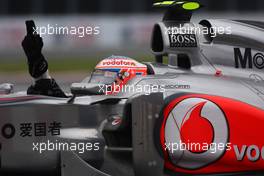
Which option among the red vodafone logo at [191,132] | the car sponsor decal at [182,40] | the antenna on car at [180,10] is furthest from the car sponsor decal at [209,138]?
the antenna on car at [180,10]

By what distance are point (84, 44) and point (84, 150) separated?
51.5ft

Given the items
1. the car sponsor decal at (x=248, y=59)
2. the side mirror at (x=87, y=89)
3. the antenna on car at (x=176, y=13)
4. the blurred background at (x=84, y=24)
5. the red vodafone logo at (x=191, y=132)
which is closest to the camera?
the red vodafone logo at (x=191, y=132)

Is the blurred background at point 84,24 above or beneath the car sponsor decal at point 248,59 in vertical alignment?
beneath

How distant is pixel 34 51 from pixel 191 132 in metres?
1.69

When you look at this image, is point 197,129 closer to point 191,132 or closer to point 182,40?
point 191,132

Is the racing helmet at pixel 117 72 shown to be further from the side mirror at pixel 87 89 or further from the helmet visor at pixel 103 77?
the side mirror at pixel 87 89

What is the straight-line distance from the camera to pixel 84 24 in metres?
20.0

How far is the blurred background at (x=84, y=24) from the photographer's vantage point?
19859mm

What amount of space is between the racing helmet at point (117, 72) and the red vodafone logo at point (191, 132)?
Answer: 29.3 inches

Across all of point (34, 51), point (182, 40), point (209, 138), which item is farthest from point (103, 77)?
point (209, 138)

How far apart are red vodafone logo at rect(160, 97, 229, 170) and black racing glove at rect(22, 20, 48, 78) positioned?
1393mm

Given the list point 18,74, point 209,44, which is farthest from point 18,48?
point 209,44

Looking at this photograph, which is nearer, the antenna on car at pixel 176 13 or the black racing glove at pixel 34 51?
the black racing glove at pixel 34 51

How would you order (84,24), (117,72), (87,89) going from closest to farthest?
(87,89) → (117,72) → (84,24)
